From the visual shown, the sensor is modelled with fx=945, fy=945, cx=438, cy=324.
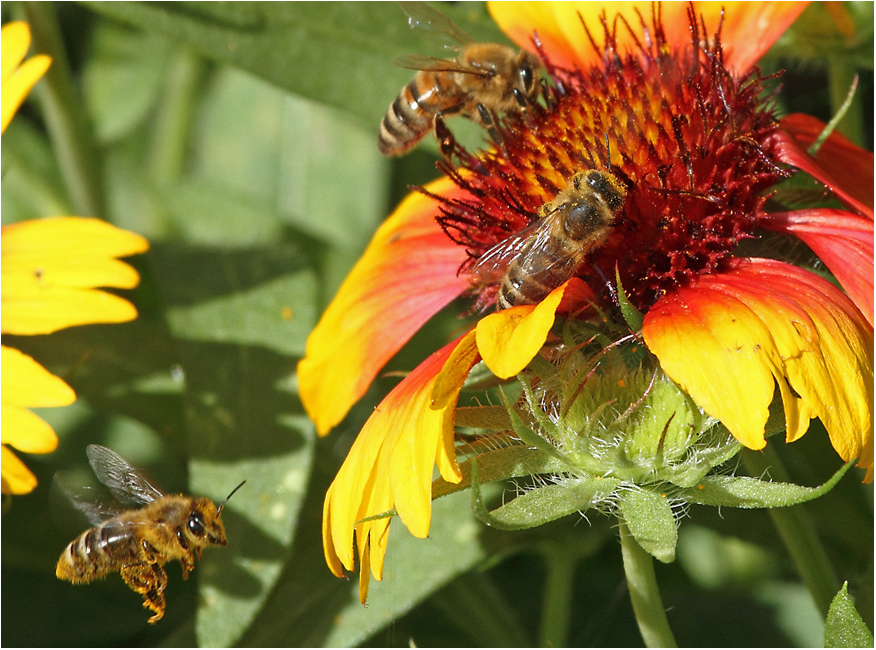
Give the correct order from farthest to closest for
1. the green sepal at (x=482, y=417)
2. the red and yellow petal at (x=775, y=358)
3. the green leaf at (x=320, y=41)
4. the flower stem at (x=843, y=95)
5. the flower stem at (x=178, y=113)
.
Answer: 1. the flower stem at (x=178, y=113)
2. the green leaf at (x=320, y=41)
3. the flower stem at (x=843, y=95)
4. the green sepal at (x=482, y=417)
5. the red and yellow petal at (x=775, y=358)

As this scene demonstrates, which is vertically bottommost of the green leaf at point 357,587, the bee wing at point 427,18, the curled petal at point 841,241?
the green leaf at point 357,587

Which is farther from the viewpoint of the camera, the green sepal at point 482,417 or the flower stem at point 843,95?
the flower stem at point 843,95

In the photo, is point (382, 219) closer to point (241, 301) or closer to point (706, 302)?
point (241, 301)

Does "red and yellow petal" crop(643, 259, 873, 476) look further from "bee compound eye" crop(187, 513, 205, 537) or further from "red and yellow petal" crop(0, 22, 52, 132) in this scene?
"red and yellow petal" crop(0, 22, 52, 132)

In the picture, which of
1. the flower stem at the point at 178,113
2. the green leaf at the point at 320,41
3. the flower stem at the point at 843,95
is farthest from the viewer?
the flower stem at the point at 178,113

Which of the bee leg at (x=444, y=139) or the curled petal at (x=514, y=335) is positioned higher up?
Answer: the curled petal at (x=514, y=335)

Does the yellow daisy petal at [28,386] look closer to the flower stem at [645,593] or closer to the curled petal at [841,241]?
the flower stem at [645,593]

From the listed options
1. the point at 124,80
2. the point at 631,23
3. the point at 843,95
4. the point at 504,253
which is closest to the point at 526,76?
the point at 631,23

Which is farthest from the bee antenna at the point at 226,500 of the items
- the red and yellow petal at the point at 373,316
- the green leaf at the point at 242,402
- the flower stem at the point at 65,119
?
the flower stem at the point at 65,119
